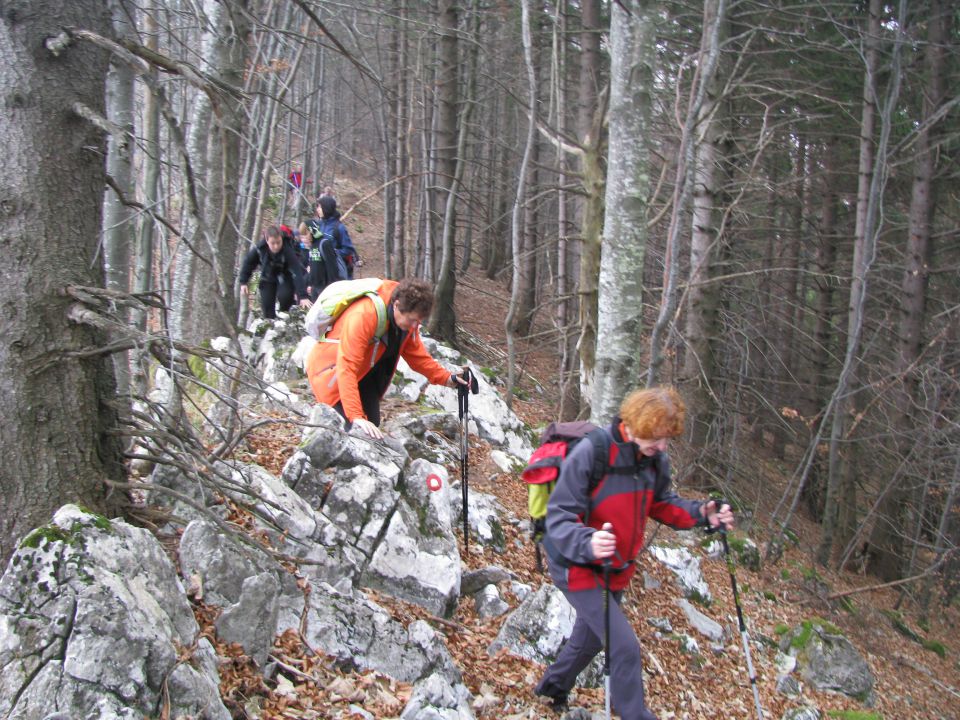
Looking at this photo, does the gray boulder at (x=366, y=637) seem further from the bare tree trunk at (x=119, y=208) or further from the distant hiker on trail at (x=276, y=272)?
the distant hiker on trail at (x=276, y=272)

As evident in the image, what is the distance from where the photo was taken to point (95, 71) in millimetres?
3395

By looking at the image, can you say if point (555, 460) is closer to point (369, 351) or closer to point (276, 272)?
point (369, 351)

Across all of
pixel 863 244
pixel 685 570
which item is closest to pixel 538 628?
pixel 685 570

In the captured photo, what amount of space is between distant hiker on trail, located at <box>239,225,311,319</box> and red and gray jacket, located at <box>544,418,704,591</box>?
700 centimetres

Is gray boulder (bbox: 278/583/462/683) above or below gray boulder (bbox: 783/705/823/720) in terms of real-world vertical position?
above

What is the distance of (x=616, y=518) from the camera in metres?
3.83

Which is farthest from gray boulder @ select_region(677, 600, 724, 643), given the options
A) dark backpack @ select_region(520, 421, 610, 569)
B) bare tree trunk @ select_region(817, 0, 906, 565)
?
bare tree trunk @ select_region(817, 0, 906, 565)

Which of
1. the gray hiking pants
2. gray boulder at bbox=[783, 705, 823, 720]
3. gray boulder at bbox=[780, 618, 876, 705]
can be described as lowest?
gray boulder at bbox=[780, 618, 876, 705]

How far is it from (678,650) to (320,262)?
7214mm

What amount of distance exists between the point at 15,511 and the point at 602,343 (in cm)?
428

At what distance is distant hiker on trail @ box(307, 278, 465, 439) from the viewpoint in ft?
16.2

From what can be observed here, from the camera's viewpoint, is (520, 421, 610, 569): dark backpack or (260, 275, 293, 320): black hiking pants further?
(260, 275, 293, 320): black hiking pants

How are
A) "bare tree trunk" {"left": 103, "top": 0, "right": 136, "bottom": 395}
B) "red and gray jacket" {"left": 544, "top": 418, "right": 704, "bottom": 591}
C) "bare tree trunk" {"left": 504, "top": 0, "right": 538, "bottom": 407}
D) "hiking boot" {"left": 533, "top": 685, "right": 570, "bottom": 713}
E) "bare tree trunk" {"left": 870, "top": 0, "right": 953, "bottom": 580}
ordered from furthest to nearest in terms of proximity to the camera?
"bare tree trunk" {"left": 870, "top": 0, "right": 953, "bottom": 580} < "bare tree trunk" {"left": 504, "top": 0, "right": 538, "bottom": 407} < "bare tree trunk" {"left": 103, "top": 0, "right": 136, "bottom": 395} < "hiking boot" {"left": 533, "top": 685, "right": 570, "bottom": 713} < "red and gray jacket" {"left": 544, "top": 418, "right": 704, "bottom": 591}

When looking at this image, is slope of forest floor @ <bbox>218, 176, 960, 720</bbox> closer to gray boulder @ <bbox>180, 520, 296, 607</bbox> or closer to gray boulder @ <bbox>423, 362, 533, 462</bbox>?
gray boulder @ <bbox>180, 520, 296, 607</bbox>
